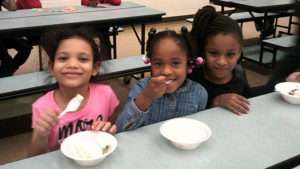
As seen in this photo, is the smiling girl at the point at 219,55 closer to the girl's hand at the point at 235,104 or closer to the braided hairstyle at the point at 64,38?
the girl's hand at the point at 235,104

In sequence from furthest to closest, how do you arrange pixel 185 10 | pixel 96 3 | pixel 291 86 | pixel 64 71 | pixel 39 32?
pixel 185 10
pixel 96 3
pixel 39 32
pixel 291 86
pixel 64 71

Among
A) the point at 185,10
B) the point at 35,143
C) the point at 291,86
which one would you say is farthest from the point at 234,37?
the point at 185,10

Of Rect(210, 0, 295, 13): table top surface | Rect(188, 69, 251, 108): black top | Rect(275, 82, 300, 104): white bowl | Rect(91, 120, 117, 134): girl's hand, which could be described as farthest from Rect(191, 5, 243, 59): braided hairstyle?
Rect(210, 0, 295, 13): table top surface

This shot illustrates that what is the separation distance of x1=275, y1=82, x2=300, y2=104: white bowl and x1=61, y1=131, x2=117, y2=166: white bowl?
2.56 ft

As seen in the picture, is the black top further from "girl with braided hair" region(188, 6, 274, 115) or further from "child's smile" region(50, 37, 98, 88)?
"child's smile" region(50, 37, 98, 88)

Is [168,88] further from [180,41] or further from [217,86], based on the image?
[217,86]

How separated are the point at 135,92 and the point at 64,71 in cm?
31

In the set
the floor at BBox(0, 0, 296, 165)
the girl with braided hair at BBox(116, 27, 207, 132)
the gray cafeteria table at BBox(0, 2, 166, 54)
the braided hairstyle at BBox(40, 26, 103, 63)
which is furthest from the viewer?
the gray cafeteria table at BBox(0, 2, 166, 54)

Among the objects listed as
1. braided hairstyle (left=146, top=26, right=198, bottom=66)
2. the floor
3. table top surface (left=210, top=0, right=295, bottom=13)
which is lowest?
the floor

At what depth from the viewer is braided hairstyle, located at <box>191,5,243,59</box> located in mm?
1432

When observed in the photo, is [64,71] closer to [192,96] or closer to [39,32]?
[192,96]

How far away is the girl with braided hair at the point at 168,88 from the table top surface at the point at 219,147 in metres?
0.08

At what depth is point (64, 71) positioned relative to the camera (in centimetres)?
108

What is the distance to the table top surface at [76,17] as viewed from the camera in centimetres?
260
